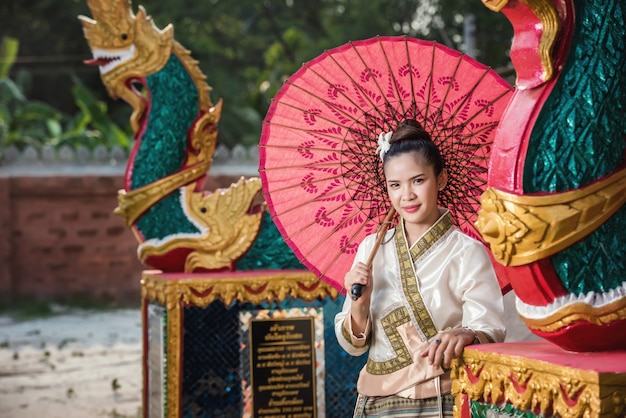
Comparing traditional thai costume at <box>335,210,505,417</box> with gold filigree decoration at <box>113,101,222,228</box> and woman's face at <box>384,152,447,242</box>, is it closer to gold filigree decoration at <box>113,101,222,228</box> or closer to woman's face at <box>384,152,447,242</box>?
woman's face at <box>384,152,447,242</box>

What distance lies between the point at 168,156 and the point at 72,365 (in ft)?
13.4

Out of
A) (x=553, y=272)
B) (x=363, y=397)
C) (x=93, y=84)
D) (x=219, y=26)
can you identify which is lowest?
(x=363, y=397)

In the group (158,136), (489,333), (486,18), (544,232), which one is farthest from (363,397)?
(486,18)

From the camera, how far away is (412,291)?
259cm

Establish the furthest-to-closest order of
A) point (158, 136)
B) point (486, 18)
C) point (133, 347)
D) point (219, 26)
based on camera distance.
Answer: point (219, 26), point (486, 18), point (133, 347), point (158, 136)

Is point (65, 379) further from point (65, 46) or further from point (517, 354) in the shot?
point (65, 46)

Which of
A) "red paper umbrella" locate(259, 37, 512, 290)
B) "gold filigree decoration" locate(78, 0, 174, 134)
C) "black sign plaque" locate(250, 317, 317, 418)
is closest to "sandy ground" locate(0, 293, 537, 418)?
"black sign plaque" locate(250, 317, 317, 418)

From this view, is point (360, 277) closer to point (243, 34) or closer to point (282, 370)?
point (282, 370)

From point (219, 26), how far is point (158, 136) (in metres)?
17.6

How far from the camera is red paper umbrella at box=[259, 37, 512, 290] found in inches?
115

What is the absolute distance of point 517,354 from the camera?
203 cm

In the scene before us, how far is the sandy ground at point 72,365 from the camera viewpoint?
6816 millimetres

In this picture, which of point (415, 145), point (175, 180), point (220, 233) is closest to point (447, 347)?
point (415, 145)

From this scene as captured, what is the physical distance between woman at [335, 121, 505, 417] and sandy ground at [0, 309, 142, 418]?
4080mm
